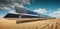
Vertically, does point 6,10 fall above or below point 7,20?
above

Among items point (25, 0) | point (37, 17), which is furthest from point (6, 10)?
point (37, 17)

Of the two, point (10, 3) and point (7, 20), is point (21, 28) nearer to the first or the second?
point (7, 20)

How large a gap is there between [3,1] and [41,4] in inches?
31.8

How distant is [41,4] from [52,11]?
27cm

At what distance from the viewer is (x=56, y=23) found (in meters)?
2.10

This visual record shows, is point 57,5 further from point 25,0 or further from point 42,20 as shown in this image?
point 25,0

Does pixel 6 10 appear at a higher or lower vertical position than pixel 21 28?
higher

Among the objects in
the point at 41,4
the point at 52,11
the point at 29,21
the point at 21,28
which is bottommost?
the point at 21,28

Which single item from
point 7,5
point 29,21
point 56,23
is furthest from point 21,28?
point 56,23

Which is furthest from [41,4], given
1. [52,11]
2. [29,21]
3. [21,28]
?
[21,28]

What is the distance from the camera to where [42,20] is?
216cm

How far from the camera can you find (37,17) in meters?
2.19

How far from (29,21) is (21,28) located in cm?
22

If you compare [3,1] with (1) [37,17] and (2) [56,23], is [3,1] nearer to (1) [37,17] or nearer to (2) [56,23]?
(1) [37,17]
